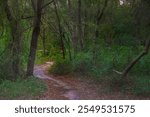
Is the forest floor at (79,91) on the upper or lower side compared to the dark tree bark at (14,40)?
lower

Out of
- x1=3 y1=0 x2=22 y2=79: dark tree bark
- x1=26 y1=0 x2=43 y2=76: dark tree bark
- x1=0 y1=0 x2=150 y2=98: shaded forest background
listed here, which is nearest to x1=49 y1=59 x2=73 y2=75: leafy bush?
x1=0 y1=0 x2=150 y2=98: shaded forest background

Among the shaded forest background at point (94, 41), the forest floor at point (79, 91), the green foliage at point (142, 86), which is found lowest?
the forest floor at point (79, 91)

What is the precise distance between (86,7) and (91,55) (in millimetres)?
4180

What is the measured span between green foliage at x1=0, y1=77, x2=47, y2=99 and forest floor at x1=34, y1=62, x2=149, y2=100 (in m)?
0.32

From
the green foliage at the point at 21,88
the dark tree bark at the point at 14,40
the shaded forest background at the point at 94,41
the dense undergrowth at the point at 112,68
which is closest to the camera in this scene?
the green foliage at the point at 21,88

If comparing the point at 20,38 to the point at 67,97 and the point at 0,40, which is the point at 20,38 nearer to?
the point at 0,40

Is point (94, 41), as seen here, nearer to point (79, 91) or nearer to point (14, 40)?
point (14, 40)

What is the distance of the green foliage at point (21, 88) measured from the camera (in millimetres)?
11398

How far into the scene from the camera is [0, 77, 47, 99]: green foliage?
1140cm

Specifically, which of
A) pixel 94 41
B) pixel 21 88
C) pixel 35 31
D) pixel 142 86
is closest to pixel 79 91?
pixel 21 88

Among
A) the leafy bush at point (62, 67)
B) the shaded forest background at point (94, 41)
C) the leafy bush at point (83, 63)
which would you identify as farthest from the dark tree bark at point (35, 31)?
the leafy bush at point (83, 63)

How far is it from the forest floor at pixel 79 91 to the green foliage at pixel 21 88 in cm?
32

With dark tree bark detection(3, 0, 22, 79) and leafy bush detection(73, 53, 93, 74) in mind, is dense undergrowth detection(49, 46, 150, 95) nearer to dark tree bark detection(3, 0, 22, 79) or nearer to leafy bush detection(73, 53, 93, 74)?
leafy bush detection(73, 53, 93, 74)

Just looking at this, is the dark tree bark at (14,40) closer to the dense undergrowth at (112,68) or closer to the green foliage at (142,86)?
the dense undergrowth at (112,68)
